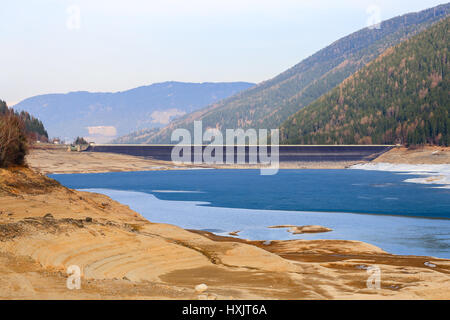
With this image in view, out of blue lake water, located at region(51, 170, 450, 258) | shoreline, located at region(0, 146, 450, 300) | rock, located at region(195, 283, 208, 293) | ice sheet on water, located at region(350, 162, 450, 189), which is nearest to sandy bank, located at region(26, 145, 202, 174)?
ice sheet on water, located at region(350, 162, 450, 189)

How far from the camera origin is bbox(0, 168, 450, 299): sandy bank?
56.1ft

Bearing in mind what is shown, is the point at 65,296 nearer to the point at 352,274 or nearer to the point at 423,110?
the point at 352,274

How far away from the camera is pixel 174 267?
21.4m

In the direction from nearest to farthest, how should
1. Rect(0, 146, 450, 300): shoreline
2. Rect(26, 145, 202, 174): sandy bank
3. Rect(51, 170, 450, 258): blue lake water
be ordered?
Rect(0, 146, 450, 300): shoreline < Rect(51, 170, 450, 258): blue lake water < Rect(26, 145, 202, 174): sandy bank

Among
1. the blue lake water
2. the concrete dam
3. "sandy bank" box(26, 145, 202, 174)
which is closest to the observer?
the blue lake water

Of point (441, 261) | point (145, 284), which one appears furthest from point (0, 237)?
point (441, 261)

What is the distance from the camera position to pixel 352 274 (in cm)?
2173

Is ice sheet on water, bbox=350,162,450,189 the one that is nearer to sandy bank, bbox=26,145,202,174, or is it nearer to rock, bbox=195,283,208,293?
sandy bank, bbox=26,145,202,174

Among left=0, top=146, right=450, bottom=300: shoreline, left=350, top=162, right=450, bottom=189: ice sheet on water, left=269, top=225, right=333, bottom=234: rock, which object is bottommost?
left=350, top=162, right=450, bottom=189: ice sheet on water

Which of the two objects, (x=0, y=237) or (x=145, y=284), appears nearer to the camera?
(x=145, y=284)
